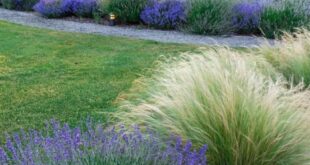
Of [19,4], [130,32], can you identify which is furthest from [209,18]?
[19,4]

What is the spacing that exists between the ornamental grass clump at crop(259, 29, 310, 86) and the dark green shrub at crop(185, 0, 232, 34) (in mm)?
4391

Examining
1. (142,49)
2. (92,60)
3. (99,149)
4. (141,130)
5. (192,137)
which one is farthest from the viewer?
(142,49)

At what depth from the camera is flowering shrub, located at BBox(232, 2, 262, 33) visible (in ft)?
32.0

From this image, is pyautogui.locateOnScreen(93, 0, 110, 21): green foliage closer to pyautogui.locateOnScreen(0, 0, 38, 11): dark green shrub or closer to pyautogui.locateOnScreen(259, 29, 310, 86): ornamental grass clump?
pyautogui.locateOnScreen(0, 0, 38, 11): dark green shrub

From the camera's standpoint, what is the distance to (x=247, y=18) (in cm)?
975

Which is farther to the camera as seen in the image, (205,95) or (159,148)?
(205,95)

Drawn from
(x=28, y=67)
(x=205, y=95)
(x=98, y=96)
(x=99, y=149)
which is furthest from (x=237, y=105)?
(x=28, y=67)

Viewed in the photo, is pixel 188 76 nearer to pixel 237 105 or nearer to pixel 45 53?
pixel 237 105

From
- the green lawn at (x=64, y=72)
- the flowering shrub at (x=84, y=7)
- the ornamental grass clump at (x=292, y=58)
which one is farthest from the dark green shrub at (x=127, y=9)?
the ornamental grass clump at (x=292, y=58)

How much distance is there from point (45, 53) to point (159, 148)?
5191 mm

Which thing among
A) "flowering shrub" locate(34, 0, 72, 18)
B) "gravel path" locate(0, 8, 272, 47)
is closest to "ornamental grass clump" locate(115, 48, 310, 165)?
"gravel path" locate(0, 8, 272, 47)

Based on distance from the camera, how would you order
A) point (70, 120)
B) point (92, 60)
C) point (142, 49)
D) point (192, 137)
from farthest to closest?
point (142, 49)
point (92, 60)
point (70, 120)
point (192, 137)

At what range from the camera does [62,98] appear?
5543 millimetres

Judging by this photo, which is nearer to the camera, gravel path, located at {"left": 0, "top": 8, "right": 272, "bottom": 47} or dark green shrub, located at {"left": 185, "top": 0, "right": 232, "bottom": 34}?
gravel path, located at {"left": 0, "top": 8, "right": 272, "bottom": 47}
